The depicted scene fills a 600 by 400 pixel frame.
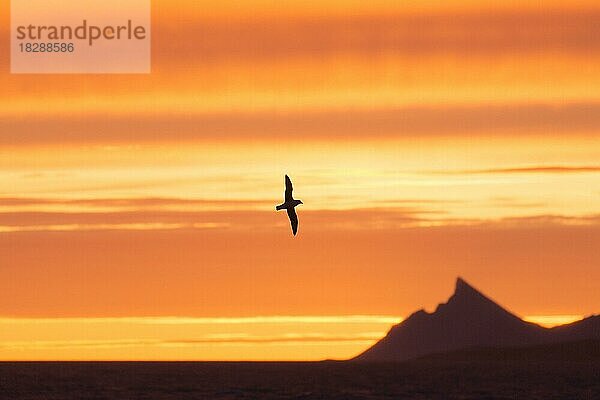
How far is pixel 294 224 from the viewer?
12525cm

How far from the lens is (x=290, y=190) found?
416ft

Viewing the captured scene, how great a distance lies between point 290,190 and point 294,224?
9.24ft
